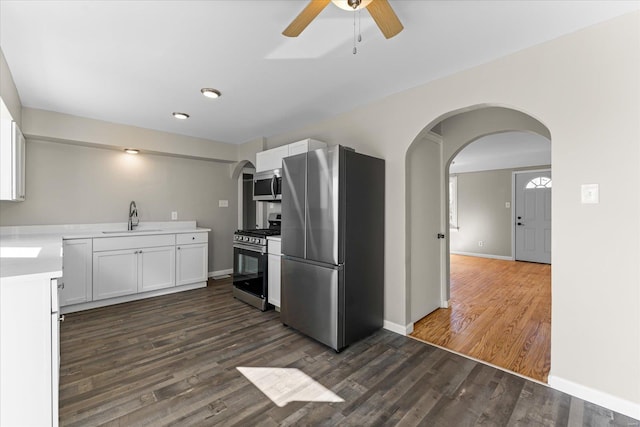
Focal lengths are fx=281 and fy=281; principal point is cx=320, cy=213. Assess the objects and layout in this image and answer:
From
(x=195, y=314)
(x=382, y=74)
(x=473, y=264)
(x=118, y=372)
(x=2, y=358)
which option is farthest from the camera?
(x=473, y=264)

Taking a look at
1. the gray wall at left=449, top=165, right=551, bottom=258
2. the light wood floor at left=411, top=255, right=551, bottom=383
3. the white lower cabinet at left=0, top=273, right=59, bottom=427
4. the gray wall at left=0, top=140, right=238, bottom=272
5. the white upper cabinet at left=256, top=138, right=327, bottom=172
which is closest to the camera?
the white lower cabinet at left=0, top=273, right=59, bottom=427

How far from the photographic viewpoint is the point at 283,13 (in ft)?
5.65

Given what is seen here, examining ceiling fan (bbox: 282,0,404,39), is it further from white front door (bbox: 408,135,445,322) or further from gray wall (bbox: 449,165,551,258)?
gray wall (bbox: 449,165,551,258)

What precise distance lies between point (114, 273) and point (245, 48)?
3238 mm

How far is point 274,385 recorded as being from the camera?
1996mm

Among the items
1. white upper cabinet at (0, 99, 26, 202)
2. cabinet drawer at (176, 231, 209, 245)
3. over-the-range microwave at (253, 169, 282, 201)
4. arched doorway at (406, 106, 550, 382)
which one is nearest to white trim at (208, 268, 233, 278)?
cabinet drawer at (176, 231, 209, 245)

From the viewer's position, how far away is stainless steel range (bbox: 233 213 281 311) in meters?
3.46

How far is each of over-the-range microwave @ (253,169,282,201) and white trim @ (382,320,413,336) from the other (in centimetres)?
201

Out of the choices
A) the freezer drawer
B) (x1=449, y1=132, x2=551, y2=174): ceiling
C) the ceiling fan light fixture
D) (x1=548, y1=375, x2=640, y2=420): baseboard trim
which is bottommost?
(x1=548, y1=375, x2=640, y2=420): baseboard trim

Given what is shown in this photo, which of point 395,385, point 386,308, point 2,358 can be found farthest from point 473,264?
point 2,358

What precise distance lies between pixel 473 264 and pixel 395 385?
5.38m

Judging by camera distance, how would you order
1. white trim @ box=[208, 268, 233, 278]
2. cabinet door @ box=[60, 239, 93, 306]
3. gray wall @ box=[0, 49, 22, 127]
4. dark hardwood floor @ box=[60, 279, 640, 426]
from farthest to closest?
1. white trim @ box=[208, 268, 233, 278]
2. cabinet door @ box=[60, 239, 93, 306]
3. gray wall @ box=[0, 49, 22, 127]
4. dark hardwood floor @ box=[60, 279, 640, 426]

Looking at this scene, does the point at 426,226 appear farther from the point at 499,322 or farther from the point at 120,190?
the point at 120,190

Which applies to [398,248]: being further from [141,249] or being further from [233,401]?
[141,249]
